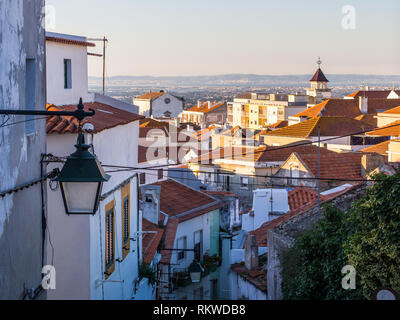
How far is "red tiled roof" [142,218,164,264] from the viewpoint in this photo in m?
16.1

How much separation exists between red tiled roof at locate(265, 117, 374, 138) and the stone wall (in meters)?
39.5

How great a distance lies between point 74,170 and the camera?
5133mm

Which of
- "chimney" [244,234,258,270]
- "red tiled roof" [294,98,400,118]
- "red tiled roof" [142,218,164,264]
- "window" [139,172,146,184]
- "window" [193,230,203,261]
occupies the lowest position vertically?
"window" [193,230,203,261]

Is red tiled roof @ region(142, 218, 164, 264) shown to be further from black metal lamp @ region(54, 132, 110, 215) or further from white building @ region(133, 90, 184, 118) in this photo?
white building @ region(133, 90, 184, 118)

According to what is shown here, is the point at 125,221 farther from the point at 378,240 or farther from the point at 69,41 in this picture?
the point at 378,240

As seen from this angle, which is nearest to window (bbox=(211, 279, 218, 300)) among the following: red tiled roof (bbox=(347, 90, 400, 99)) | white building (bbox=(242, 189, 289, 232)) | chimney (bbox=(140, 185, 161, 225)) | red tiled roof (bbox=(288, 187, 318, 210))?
chimney (bbox=(140, 185, 161, 225))

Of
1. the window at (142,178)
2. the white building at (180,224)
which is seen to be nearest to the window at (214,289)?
the white building at (180,224)

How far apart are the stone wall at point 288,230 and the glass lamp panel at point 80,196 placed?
9.96 meters

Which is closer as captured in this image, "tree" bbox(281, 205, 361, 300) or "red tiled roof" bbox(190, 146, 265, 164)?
"tree" bbox(281, 205, 361, 300)

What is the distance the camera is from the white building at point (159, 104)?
101 metres

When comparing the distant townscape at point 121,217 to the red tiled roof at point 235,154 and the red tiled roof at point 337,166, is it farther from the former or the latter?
the red tiled roof at point 235,154
